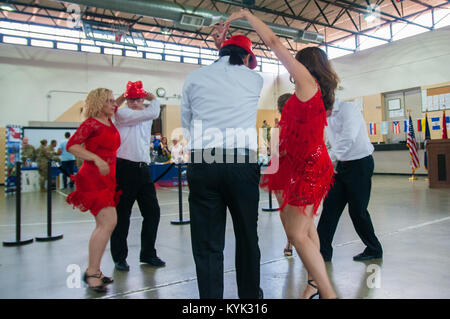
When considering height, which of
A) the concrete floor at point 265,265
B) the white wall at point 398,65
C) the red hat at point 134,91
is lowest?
the concrete floor at point 265,265

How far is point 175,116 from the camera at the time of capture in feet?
54.2

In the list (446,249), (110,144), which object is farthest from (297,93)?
(446,249)

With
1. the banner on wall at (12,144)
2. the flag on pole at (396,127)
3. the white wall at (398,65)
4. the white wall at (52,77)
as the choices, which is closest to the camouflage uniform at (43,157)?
the banner on wall at (12,144)

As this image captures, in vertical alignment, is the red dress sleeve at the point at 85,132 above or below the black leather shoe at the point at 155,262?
above

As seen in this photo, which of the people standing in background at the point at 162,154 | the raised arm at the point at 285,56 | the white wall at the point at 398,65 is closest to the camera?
the raised arm at the point at 285,56

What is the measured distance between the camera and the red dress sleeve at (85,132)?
233 centimetres

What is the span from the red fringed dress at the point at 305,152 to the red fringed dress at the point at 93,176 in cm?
128

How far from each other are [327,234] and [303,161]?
1277 mm

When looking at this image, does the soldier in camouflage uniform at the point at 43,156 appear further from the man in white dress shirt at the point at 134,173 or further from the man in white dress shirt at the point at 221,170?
the man in white dress shirt at the point at 221,170

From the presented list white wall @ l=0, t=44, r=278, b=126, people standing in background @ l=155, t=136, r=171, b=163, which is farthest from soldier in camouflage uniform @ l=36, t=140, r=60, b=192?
white wall @ l=0, t=44, r=278, b=126

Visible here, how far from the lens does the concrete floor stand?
7.52ft

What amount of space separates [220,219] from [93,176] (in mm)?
1122

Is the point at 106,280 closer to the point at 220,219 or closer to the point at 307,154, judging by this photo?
the point at 220,219
